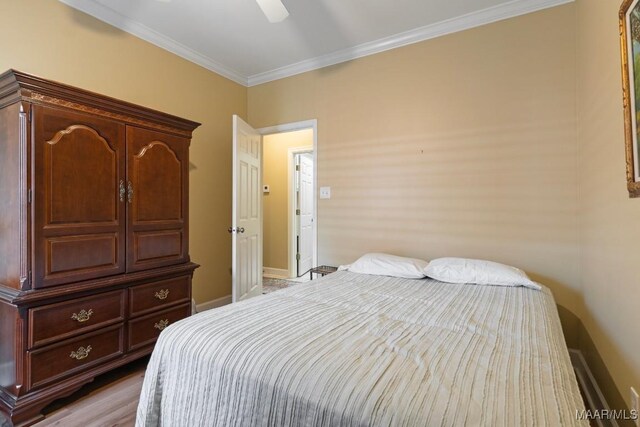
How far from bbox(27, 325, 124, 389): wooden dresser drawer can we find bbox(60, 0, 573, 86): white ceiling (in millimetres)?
2357

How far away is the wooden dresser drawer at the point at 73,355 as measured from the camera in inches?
63.6

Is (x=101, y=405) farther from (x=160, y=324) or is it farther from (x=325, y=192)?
(x=325, y=192)

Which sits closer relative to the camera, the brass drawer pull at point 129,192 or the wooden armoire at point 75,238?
the wooden armoire at point 75,238

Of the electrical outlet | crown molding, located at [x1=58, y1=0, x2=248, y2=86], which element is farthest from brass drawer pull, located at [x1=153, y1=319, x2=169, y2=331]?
the electrical outlet

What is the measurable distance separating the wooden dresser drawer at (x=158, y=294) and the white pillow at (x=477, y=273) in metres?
1.91

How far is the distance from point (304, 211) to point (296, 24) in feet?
9.91

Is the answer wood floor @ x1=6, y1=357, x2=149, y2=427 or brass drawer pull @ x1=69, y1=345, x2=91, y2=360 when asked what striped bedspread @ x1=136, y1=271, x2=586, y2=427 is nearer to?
wood floor @ x1=6, y1=357, x2=149, y2=427

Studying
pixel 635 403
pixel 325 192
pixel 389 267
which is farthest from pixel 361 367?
pixel 325 192

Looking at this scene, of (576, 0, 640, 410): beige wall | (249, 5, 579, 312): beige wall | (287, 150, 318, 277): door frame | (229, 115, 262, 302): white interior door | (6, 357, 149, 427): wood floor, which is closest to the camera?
(576, 0, 640, 410): beige wall

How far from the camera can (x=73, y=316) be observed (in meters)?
1.76

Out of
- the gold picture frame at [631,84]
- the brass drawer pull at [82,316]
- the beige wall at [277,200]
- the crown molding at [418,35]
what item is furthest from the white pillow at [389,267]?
the beige wall at [277,200]

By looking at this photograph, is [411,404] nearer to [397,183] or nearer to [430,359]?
[430,359]

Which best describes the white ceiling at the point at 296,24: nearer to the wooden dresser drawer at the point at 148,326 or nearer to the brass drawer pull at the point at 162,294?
the brass drawer pull at the point at 162,294

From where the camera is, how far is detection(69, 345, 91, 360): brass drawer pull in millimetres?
1768
